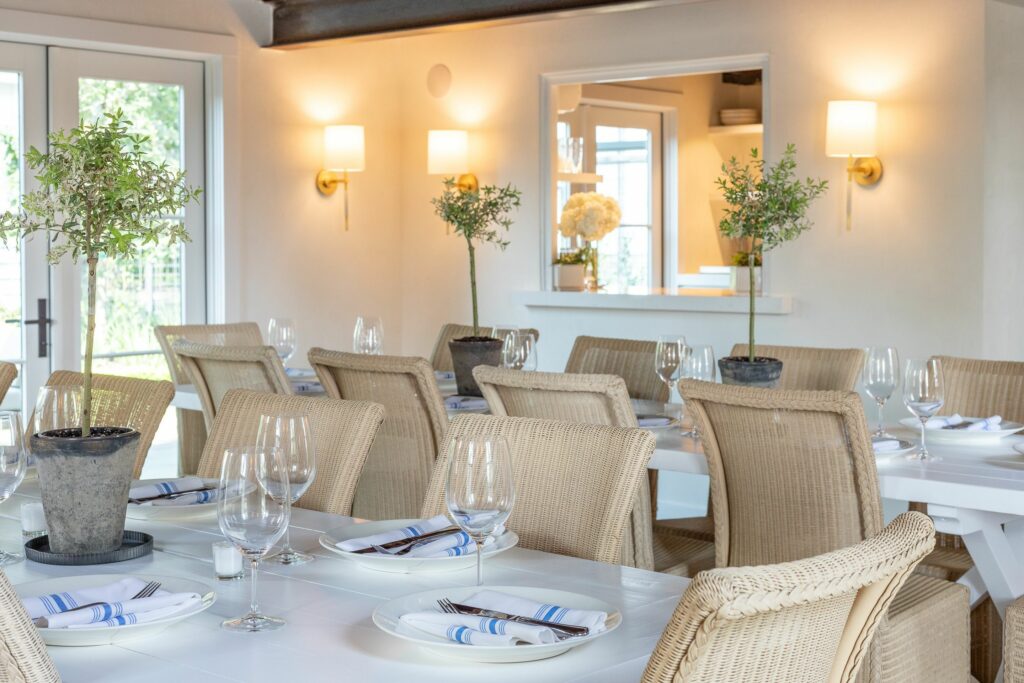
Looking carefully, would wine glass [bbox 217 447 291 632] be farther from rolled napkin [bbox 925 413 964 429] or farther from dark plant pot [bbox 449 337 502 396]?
dark plant pot [bbox 449 337 502 396]

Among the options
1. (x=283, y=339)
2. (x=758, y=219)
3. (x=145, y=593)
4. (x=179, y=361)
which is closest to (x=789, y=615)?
(x=145, y=593)

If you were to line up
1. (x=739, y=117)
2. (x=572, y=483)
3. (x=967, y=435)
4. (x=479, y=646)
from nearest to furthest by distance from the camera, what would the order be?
(x=479, y=646), (x=572, y=483), (x=967, y=435), (x=739, y=117)

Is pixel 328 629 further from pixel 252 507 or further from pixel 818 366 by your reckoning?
pixel 818 366

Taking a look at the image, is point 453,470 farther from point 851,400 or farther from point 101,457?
point 851,400

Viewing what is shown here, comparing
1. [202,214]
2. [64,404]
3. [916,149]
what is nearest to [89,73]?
[202,214]

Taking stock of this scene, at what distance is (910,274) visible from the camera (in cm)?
507

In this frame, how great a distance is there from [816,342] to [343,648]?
4.16 m

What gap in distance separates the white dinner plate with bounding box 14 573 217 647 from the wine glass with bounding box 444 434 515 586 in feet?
1.11

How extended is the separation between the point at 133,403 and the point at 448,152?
3.65 m

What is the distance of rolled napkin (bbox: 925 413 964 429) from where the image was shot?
3262 millimetres

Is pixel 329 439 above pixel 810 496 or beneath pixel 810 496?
above

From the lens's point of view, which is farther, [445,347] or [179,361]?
[445,347]

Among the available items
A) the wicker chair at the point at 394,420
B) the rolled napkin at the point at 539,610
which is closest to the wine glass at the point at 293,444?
the rolled napkin at the point at 539,610

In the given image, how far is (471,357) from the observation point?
13.6 ft
